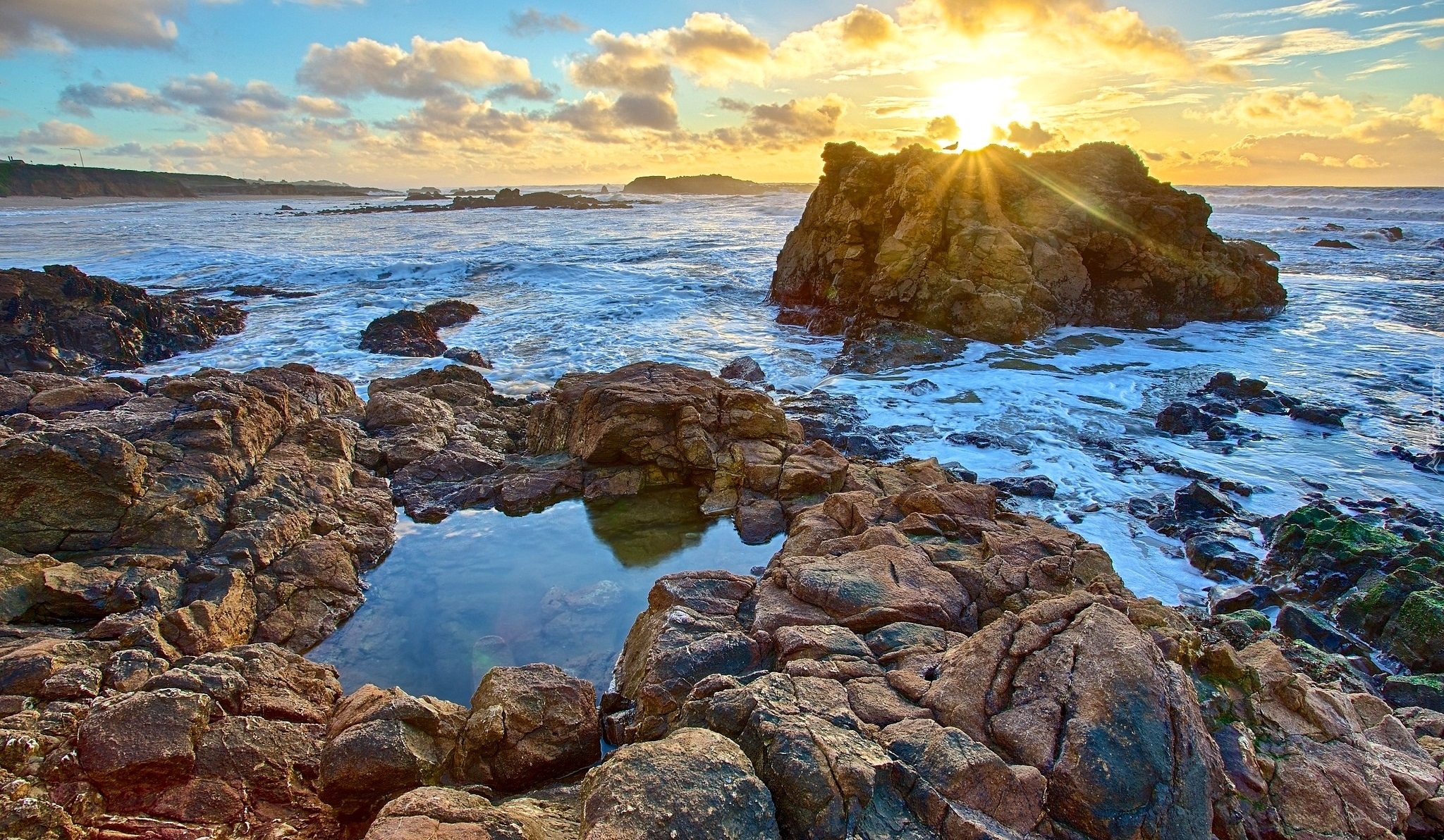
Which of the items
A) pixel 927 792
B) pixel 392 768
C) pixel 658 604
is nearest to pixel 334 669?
pixel 392 768

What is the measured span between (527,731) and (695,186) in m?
155

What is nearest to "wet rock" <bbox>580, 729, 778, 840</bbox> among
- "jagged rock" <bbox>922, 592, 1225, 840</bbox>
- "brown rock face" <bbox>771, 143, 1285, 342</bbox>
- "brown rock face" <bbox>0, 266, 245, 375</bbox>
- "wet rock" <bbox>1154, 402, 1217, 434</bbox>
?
"jagged rock" <bbox>922, 592, 1225, 840</bbox>

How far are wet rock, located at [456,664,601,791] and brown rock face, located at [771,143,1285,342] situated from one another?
1567 cm

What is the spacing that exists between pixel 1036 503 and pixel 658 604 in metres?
6.01

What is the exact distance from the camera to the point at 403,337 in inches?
684

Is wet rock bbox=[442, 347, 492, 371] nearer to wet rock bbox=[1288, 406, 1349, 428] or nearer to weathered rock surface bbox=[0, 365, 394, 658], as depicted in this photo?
weathered rock surface bbox=[0, 365, 394, 658]

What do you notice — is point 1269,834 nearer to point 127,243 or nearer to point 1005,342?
point 1005,342

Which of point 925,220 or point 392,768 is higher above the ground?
point 925,220

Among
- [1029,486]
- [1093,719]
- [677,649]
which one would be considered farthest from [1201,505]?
[677,649]

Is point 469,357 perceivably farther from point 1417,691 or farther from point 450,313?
point 1417,691

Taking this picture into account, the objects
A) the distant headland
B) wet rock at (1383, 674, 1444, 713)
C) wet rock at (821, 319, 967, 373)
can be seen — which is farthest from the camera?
the distant headland

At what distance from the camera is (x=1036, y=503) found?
938 cm

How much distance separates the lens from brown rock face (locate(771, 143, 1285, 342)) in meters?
18.8

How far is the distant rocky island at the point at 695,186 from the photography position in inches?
5719
